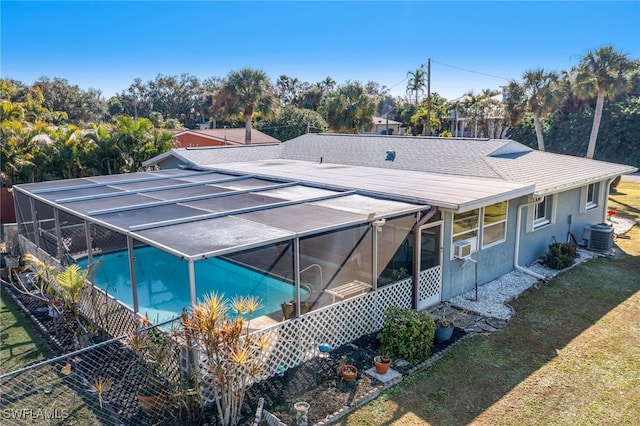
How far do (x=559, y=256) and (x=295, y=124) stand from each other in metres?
33.8

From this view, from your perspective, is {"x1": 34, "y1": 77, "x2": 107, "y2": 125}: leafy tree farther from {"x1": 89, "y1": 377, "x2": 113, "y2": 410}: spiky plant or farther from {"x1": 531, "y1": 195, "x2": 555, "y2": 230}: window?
{"x1": 89, "y1": 377, "x2": 113, "y2": 410}: spiky plant

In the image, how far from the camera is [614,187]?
28531mm

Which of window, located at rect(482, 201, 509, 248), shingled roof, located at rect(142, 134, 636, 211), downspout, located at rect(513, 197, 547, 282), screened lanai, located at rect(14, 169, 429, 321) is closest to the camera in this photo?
screened lanai, located at rect(14, 169, 429, 321)

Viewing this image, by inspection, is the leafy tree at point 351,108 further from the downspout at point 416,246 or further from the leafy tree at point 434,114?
the downspout at point 416,246

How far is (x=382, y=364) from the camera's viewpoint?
7.86 m

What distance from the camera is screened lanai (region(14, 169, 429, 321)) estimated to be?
8055 millimetres

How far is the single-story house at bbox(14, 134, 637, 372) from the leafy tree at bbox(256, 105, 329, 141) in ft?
86.3

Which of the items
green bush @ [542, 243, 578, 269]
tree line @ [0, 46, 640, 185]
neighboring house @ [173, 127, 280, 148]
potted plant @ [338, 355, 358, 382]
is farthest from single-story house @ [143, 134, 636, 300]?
neighboring house @ [173, 127, 280, 148]

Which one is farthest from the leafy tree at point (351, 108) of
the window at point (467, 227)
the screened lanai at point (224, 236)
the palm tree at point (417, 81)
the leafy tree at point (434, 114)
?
the window at point (467, 227)

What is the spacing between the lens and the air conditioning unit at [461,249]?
10.8 meters

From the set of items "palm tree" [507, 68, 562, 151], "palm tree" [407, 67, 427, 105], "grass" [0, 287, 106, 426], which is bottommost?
"grass" [0, 287, 106, 426]

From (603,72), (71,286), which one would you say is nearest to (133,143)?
(71,286)

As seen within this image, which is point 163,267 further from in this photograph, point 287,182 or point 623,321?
point 623,321

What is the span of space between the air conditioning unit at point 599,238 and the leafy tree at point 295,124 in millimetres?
30449
